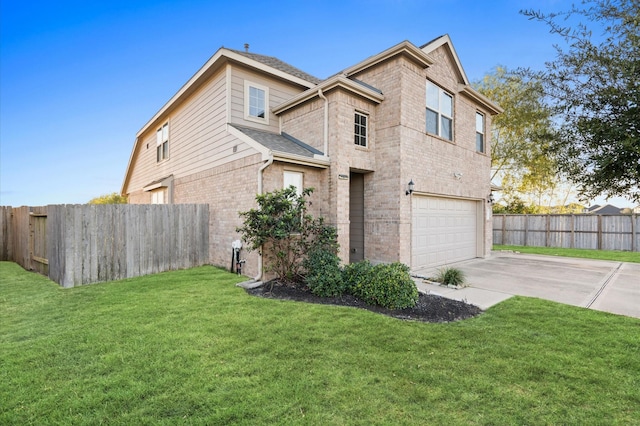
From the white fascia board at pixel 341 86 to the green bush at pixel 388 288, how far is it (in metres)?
5.11

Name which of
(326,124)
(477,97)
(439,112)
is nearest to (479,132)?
(477,97)

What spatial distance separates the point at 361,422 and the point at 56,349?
12.7 feet

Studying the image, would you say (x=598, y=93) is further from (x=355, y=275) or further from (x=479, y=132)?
(x=479, y=132)

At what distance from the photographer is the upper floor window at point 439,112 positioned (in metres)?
10.1

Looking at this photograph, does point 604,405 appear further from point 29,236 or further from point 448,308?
point 29,236

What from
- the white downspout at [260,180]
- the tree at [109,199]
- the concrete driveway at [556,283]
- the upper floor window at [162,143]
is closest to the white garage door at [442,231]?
the concrete driveway at [556,283]

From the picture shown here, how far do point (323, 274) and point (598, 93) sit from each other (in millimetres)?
5209

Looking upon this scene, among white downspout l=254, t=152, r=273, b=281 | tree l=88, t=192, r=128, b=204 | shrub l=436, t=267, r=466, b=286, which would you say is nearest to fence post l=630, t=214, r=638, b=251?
shrub l=436, t=267, r=466, b=286

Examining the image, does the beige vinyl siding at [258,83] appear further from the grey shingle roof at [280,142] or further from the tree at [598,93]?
the tree at [598,93]

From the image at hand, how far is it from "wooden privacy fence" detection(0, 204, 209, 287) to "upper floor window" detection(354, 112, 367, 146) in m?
5.44

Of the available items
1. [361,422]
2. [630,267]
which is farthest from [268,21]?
[630,267]

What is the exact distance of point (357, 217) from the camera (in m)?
10.0

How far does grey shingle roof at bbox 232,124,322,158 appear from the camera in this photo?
8242 mm

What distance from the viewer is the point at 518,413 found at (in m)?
2.62
